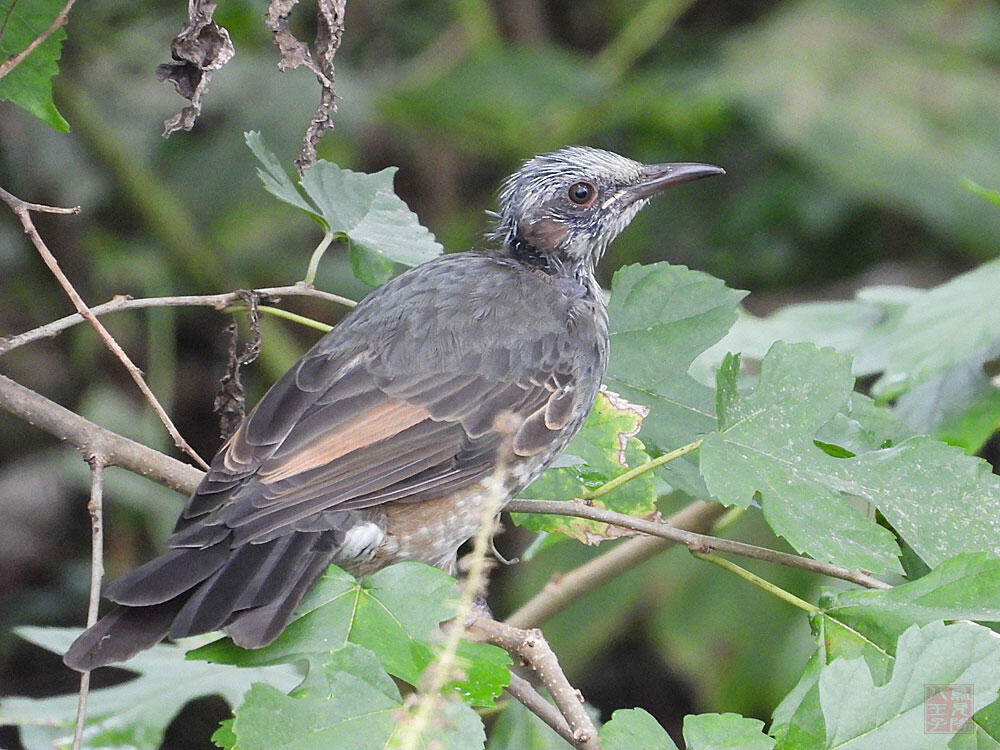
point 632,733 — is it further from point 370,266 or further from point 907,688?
point 370,266

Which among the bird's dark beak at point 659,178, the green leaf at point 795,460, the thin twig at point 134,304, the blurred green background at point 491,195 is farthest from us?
the blurred green background at point 491,195

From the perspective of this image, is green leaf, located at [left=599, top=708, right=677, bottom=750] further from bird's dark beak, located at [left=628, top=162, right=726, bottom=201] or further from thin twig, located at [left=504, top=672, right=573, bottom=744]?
bird's dark beak, located at [left=628, top=162, right=726, bottom=201]

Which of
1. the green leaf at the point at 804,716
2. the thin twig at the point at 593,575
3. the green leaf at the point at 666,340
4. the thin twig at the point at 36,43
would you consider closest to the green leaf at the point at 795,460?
the green leaf at the point at 804,716

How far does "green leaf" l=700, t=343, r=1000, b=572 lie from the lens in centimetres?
208

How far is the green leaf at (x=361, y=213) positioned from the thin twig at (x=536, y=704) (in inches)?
42.6

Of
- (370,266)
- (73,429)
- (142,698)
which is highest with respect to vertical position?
(370,266)

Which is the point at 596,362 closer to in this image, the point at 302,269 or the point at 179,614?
the point at 179,614

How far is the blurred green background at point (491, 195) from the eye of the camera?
556 cm

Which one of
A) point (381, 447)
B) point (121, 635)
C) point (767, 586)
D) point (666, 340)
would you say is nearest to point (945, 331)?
point (666, 340)

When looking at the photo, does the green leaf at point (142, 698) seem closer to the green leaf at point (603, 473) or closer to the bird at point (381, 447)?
the bird at point (381, 447)

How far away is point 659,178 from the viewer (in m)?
3.46

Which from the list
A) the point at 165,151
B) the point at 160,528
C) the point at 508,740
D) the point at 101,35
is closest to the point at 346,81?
the point at 165,151

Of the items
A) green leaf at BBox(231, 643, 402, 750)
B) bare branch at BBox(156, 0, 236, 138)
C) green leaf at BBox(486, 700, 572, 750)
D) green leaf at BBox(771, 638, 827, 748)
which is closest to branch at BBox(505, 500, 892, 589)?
green leaf at BBox(771, 638, 827, 748)

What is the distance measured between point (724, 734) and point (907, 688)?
271 mm
